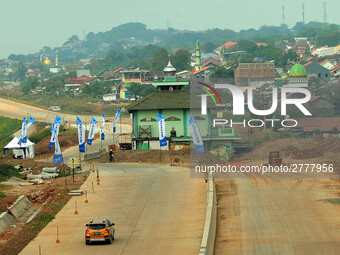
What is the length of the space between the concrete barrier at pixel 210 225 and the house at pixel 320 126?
→ 3443 cm

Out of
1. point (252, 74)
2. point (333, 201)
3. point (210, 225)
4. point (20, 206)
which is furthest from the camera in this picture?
point (252, 74)

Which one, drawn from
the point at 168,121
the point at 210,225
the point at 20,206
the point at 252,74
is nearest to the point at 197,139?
the point at 20,206

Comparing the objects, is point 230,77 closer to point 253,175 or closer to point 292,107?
point 292,107

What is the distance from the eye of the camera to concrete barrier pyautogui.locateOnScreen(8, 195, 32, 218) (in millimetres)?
46775

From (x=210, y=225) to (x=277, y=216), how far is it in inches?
242

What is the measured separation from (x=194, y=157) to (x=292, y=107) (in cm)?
3163

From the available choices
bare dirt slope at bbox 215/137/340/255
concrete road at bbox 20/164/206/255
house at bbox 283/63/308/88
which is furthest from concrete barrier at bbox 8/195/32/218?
house at bbox 283/63/308/88

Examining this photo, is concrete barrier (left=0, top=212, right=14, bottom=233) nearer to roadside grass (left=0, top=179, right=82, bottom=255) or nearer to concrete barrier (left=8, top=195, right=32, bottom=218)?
concrete barrier (left=8, top=195, right=32, bottom=218)

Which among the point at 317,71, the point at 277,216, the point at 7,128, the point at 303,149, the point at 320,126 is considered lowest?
the point at 277,216

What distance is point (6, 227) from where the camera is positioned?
143ft

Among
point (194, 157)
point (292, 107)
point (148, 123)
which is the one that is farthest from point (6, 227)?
point (292, 107)

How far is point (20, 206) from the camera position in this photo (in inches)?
1918

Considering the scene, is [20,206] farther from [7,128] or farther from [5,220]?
[7,128]

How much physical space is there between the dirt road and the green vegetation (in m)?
63.8
